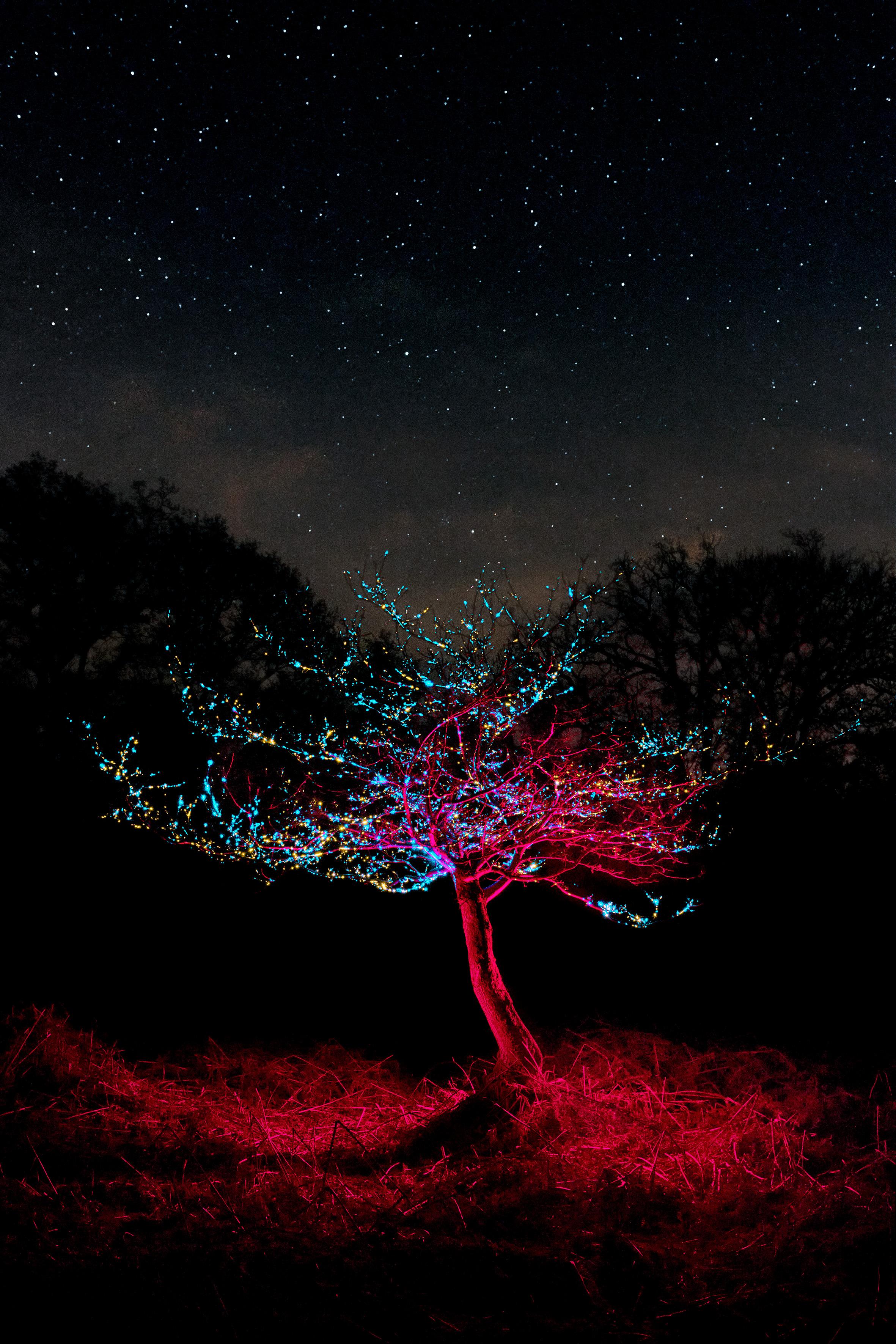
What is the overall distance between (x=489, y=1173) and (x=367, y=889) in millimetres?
7945

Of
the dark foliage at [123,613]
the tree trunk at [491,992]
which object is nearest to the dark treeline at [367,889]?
the dark foliage at [123,613]

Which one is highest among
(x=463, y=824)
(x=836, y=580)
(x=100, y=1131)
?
(x=836, y=580)

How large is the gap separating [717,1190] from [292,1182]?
9.94 feet

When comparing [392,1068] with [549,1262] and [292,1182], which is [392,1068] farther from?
[549,1262]

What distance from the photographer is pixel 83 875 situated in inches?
544

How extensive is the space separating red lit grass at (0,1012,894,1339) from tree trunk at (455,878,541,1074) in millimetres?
461

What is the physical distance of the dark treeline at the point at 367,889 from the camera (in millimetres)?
10703

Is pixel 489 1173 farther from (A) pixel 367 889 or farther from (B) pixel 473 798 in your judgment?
(A) pixel 367 889

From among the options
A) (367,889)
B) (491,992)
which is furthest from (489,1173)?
(367,889)

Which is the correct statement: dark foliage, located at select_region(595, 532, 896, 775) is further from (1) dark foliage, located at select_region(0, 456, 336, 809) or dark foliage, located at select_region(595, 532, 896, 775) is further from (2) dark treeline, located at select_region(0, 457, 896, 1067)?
(1) dark foliage, located at select_region(0, 456, 336, 809)

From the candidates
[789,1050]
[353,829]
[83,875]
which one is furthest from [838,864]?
[83,875]

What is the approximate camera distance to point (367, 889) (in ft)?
44.8

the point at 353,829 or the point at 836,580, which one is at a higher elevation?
the point at 836,580

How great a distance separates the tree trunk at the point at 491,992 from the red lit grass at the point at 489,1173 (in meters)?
0.46
